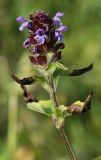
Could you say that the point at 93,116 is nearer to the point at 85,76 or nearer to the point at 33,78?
the point at 85,76

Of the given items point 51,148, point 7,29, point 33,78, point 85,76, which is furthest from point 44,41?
point 7,29

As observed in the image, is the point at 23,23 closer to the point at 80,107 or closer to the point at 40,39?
the point at 40,39

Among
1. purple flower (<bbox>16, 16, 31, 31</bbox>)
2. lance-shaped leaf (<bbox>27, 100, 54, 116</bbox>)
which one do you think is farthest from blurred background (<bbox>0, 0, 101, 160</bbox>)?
purple flower (<bbox>16, 16, 31, 31</bbox>)

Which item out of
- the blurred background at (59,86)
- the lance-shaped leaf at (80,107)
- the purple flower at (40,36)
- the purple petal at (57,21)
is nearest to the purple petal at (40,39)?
the purple flower at (40,36)

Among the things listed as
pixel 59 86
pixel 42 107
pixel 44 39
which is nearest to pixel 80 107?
pixel 42 107

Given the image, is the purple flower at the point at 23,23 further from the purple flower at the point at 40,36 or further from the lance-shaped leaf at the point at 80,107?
the lance-shaped leaf at the point at 80,107

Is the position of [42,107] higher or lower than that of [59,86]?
lower
